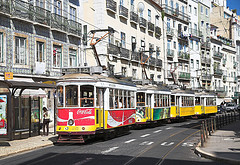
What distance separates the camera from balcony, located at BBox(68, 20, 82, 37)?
95.2 ft

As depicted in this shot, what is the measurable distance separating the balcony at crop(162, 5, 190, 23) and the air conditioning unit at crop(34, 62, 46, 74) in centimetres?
2905

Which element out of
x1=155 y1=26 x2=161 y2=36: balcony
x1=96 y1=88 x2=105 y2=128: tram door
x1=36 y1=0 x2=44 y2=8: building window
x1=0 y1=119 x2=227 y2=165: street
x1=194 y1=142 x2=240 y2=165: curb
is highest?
x1=155 y1=26 x2=161 y2=36: balcony

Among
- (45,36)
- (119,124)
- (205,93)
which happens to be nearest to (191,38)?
(205,93)

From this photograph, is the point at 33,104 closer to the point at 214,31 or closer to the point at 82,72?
the point at 82,72

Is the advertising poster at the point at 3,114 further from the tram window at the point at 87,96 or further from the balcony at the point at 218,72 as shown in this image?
the balcony at the point at 218,72

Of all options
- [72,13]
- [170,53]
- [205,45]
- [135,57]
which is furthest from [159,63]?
[72,13]

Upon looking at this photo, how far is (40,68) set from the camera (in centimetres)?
2548

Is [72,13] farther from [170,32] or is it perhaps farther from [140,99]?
[170,32]

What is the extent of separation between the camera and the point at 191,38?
197 ft

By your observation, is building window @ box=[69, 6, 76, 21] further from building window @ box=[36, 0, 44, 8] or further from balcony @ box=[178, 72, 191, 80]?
balcony @ box=[178, 72, 191, 80]

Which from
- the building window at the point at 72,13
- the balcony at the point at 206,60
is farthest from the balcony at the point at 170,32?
the building window at the point at 72,13

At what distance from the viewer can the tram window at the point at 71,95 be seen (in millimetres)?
16781

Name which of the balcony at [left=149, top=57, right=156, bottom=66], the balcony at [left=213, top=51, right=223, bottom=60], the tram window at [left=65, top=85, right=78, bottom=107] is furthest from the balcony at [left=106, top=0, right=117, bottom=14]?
the balcony at [left=213, top=51, right=223, bottom=60]

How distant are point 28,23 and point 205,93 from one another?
83.1 ft
